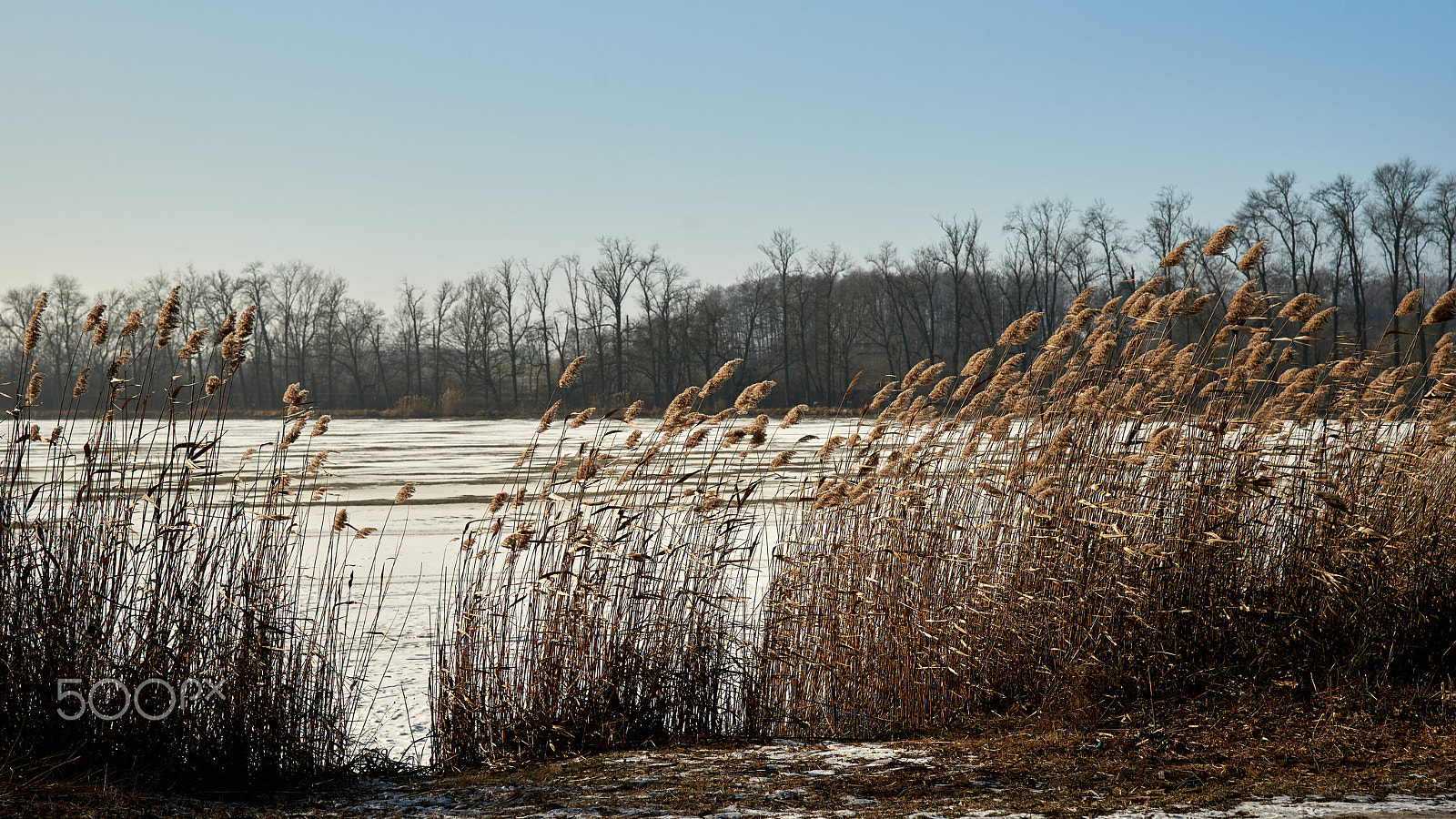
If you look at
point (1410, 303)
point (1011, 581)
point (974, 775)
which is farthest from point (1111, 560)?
point (1410, 303)

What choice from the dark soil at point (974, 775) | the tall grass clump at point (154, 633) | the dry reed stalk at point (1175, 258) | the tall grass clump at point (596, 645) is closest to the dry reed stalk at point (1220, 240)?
the dry reed stalk at point (1175, 258)

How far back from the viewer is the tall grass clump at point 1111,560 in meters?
4.72

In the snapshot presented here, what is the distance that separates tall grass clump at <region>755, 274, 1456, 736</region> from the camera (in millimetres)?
4723

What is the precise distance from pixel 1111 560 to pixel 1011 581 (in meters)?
0.47

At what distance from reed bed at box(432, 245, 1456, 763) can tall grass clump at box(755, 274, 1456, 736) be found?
1 centimetres

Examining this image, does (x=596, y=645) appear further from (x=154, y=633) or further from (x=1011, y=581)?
(x=1011, y=581)

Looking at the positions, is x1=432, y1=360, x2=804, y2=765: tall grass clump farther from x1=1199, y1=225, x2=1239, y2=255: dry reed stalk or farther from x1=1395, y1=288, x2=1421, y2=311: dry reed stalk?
x1=1395, y1=288, x2=1421, y2=311: dry reed stalk

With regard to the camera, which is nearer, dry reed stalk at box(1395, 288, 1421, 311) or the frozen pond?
dry reed stalk at box(1395, 288, 1421, 311)

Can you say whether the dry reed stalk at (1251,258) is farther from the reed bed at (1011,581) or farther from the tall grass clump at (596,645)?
the tall grass clump at (596,645)

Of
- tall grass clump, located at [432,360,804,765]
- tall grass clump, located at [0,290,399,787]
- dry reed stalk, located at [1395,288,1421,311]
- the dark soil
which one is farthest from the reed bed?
tall grass clump, located at [0,290,399,787]

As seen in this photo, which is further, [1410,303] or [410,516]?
[410,516]

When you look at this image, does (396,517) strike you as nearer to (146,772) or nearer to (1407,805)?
(146,772)

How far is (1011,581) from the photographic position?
480cm

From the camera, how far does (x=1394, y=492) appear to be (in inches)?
203
